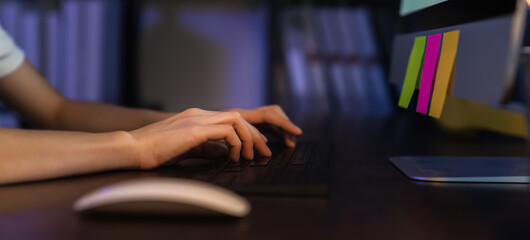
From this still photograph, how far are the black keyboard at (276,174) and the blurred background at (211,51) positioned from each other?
4.81 ft

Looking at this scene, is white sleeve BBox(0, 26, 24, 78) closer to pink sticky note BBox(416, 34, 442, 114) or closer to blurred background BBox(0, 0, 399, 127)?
pink sticky note BBox(416, 34, 442, 114)

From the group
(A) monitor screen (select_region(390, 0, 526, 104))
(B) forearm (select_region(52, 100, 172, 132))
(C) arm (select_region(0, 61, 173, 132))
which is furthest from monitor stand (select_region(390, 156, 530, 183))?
(C) arm (select_region(0, 61, 173, 132))

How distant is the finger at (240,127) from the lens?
0.70m

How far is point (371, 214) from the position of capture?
489 millimetres

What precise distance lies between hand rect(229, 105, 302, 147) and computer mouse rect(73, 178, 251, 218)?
479mm

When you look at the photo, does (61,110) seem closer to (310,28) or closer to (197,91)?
(310,28)

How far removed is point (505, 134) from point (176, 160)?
964 mm

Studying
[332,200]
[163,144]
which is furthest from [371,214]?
[163,144]

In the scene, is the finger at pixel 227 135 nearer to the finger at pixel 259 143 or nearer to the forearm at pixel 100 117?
the finger at pixel 259 143

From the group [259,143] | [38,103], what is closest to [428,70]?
[259,143]

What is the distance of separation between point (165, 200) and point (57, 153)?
24 cm

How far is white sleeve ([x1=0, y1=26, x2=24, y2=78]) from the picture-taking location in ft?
3.81

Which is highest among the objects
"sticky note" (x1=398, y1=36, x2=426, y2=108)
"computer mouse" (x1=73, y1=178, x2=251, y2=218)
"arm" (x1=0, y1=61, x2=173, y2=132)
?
"sticky note" (x1=398, y1=36, x2=426, y2=108)

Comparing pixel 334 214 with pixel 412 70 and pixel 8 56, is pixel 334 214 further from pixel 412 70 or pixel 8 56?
pixel 8 56
